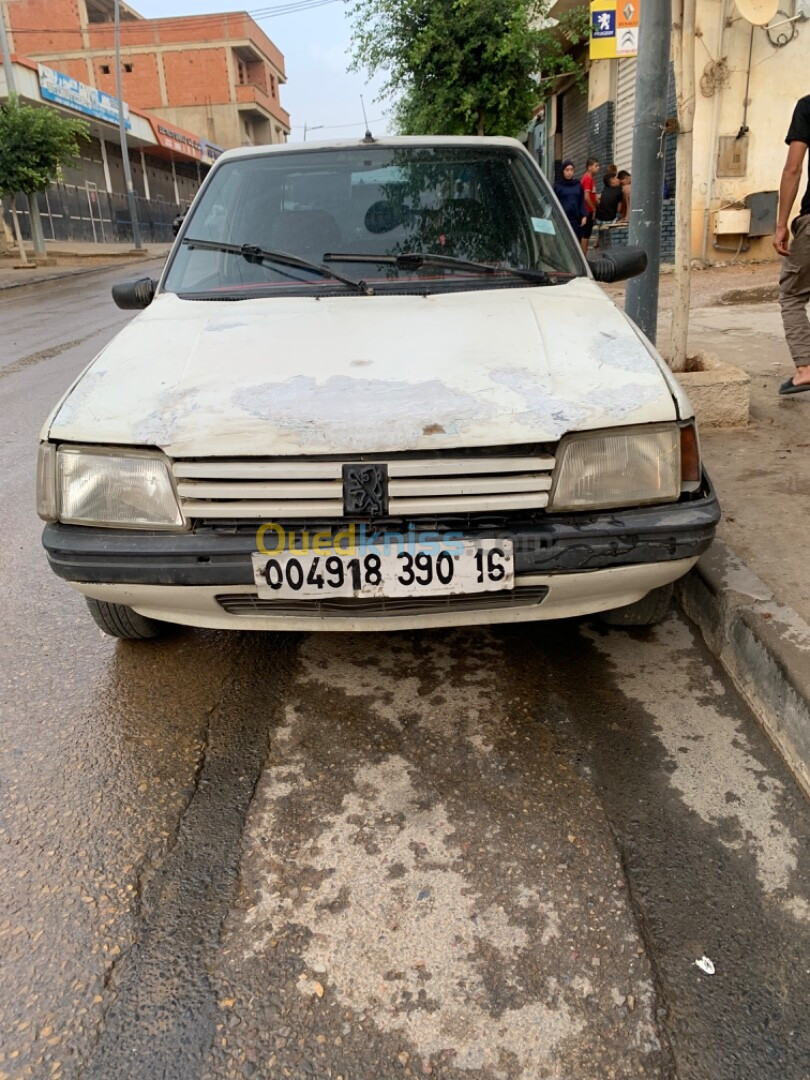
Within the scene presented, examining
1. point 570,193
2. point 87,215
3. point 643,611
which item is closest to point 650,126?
point 643,611

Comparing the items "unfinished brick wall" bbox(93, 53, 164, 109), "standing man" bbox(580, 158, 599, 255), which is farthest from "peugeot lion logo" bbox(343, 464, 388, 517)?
"unfinished brick wall" bbox(93, 53, 164, 109)

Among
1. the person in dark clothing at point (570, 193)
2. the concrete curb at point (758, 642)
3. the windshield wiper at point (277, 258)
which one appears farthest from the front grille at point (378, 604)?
the person in dark clothing at point (570, 193)

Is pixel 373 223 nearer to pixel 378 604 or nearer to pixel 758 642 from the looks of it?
pixel 378 604

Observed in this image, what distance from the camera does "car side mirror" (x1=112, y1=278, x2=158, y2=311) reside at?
3338 mm

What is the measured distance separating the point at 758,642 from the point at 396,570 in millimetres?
1158

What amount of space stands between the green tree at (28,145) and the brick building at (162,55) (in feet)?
113

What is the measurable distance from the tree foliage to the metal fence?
5.64 metres

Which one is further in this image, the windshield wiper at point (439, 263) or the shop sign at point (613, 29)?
the shop sign at point (613, 29)

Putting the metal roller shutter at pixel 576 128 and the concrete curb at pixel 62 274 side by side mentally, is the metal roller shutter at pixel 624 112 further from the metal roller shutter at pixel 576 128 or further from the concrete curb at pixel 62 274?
the concrete curb at pixel 62 274

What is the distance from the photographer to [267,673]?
2.75 meters

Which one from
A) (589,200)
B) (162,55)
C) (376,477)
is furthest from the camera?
(162,55)

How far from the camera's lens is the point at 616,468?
2.22 metres

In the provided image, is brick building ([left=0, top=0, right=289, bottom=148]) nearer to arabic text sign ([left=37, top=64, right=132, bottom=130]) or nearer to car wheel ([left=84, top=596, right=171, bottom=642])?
arabic text sign ([left=37, top=64, right=132, bottom=130])

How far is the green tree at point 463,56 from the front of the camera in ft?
44.4
